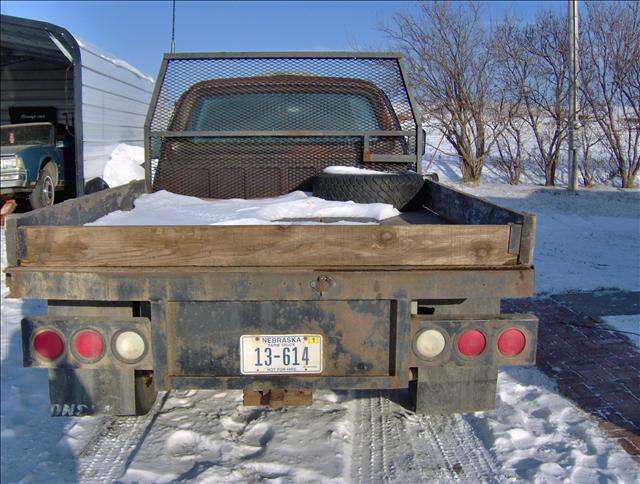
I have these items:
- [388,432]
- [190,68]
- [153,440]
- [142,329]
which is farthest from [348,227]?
[190,68]

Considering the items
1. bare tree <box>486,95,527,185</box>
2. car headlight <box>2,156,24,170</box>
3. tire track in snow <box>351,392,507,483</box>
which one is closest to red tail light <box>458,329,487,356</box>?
tire track in snow <box>351,392,507,483</box>

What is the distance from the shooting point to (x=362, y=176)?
12.9 ft

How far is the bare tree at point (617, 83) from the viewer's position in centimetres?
1346

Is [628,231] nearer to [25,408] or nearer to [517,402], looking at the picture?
[517,402]

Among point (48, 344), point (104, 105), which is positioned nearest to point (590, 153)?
point (104, 105)

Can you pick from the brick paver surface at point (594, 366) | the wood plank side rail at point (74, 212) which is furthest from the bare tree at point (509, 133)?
the wood plank side rail at point (74, 212)

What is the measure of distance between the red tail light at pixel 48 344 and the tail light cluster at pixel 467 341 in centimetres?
160

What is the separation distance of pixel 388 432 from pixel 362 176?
1607mm

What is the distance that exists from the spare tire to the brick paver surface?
1.58 m

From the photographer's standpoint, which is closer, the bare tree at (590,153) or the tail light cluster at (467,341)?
the tail light cluster at (467,341)

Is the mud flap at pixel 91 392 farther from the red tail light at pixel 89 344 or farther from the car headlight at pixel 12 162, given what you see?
the car headlight at pixel 12 162

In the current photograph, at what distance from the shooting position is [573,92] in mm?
12836

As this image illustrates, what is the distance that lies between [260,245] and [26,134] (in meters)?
11.4

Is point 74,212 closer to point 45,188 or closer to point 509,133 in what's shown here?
point 45,188
